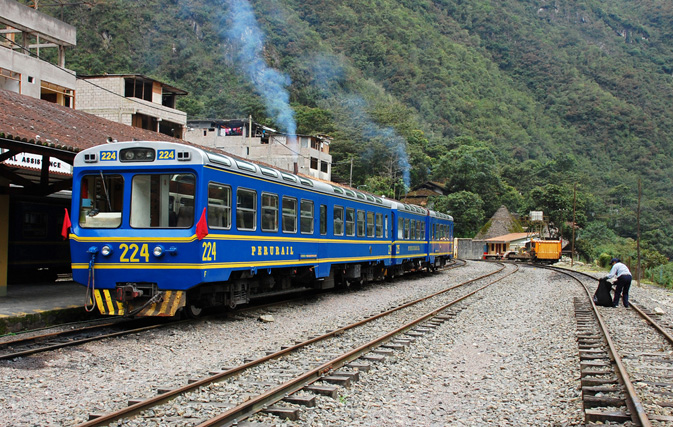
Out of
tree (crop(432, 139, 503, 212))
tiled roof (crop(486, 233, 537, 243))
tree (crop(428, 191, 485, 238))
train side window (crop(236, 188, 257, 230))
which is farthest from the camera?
tree (crop(432, 139, 503, 212))

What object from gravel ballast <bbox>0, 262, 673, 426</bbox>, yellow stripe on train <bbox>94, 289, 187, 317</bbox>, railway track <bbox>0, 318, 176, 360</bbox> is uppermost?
yellow stripe on train <bbox>94, 289, 187, 317</bbox>

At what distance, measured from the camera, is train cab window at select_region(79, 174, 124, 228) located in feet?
31.3

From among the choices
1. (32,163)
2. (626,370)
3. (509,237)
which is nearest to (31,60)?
(32,163)

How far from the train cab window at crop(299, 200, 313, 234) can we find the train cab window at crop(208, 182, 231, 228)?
3195 millimetres

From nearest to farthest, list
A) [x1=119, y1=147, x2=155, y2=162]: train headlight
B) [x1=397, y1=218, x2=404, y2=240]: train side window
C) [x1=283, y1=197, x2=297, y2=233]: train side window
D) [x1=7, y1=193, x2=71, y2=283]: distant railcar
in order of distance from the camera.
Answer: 1. [x1=119, y1=147, x2=155, y2=162]: train headlight
2. [x1=283, y1=197, x2=297, y2=233]: train side window
3. [x1=7, y1=193, x2=71, y2=283]: distant railcar
4. [x1=397, y1=218, x2=404, y2=240]: train side window

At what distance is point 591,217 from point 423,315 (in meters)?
65.6

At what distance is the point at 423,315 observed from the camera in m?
12.1

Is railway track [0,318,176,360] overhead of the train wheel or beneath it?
beneath

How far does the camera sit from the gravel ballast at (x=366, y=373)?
18.4ft

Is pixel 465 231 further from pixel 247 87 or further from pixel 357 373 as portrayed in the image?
pixel 357 373

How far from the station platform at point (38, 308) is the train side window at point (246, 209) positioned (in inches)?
121

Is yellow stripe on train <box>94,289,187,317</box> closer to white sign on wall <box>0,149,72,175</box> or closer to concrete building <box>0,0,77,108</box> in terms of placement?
white sign on wall <box>0,149,72,175</box>

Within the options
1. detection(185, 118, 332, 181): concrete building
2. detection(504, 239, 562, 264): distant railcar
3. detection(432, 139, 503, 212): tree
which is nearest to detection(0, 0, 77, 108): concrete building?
detection(185, 118, 332, 181): concrete building

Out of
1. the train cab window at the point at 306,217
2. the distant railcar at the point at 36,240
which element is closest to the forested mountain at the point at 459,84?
the distant railcar at the point at 36,240
